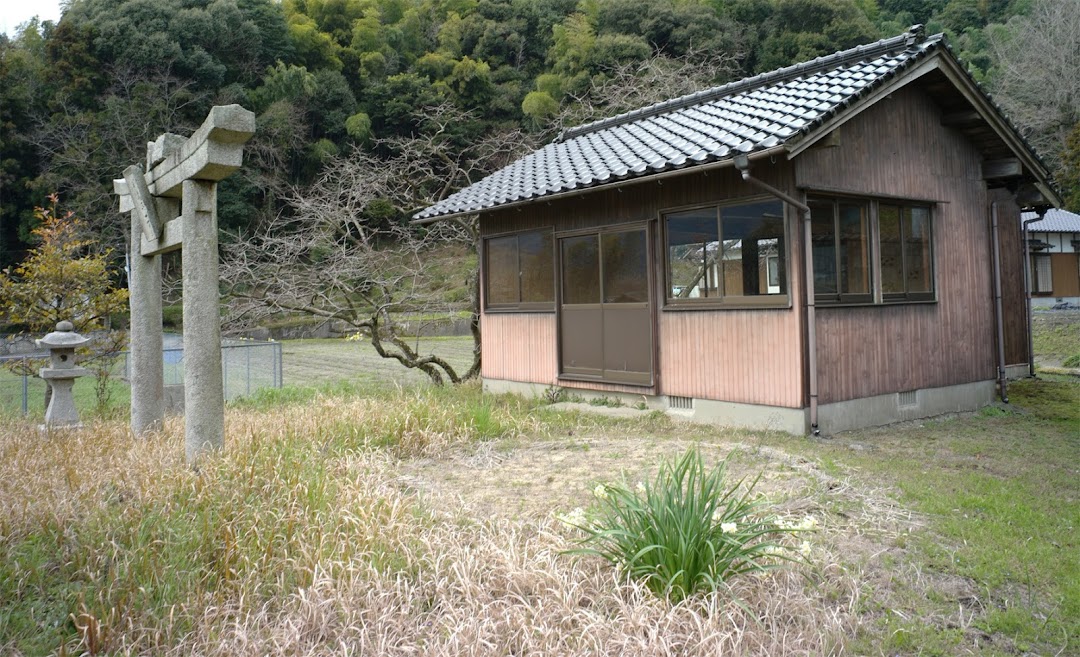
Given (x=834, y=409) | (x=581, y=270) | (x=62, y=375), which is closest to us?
(x=834, y=409)

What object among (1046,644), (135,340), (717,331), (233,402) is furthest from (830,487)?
(233,402)

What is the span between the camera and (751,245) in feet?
28.2

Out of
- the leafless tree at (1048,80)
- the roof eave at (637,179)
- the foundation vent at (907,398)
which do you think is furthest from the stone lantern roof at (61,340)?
the leafless tree at (1048,80)

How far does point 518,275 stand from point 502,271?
0.46m

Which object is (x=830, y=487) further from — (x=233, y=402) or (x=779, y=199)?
(x=233, y=402)

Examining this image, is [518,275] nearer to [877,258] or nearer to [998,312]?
[877,258]

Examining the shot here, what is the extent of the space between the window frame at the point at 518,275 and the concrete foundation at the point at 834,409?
4.65ft

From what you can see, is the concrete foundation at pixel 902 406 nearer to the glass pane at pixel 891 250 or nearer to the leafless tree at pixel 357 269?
the glass pane at pixel 891 250

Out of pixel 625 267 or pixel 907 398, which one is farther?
pixel 625 267

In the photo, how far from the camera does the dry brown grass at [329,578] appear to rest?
319 centimetres

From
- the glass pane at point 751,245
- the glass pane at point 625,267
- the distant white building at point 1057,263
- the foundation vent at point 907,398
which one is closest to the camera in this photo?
the glass pane at point 751,245

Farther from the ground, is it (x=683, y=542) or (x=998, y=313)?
(x=998, y=313)

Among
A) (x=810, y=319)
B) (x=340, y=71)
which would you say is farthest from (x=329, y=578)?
(x=340, y=71)

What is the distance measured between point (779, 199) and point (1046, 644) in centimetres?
564
